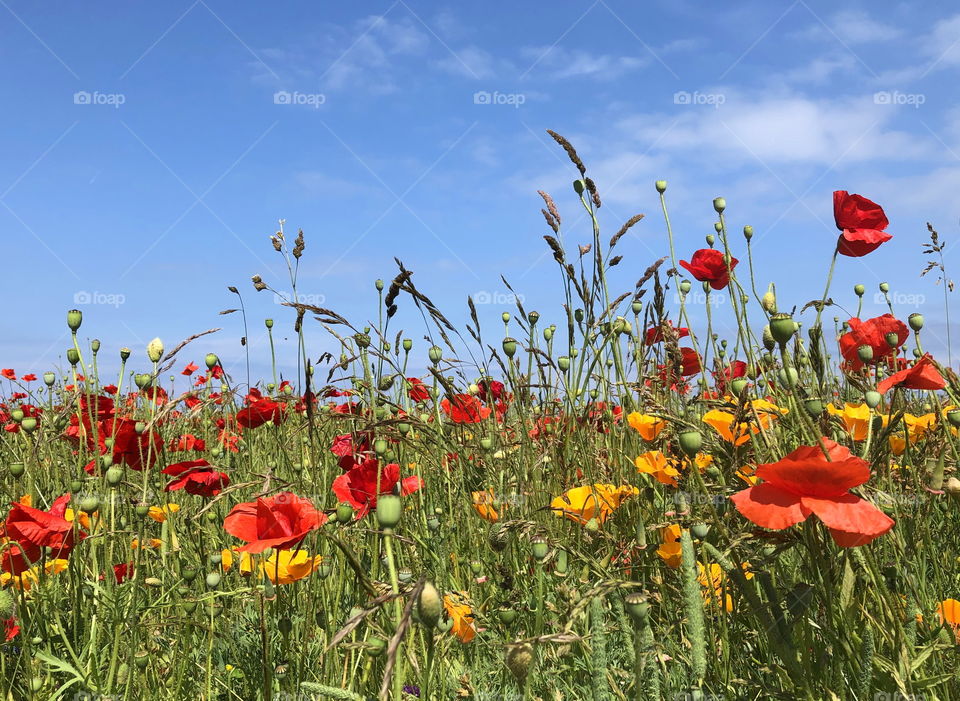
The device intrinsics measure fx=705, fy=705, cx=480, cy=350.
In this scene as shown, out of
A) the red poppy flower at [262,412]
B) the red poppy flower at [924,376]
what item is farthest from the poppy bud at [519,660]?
the red poppy flower at [262,412]

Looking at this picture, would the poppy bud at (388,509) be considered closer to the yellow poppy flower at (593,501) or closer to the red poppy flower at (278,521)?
the red poppy flower at (278,521)

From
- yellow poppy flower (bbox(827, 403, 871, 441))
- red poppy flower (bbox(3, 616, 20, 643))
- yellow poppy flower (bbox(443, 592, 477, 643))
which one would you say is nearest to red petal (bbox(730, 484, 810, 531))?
yellow poppy flower (bbox(443, 592, 477, 643))

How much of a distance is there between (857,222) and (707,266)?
1.30 feet

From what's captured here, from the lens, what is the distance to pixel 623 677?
150 cm

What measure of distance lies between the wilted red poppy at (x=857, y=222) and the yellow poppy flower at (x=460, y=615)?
1.21 meters

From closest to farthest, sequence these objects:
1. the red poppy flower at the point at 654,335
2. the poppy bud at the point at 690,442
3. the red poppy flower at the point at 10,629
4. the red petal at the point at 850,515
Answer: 1. the red petal at the point at 850,515
2. the poppy bud at the point at 690,442
3. the red poppy flower at the point at 10,629
4. the red poppy flower at the point at 654,335

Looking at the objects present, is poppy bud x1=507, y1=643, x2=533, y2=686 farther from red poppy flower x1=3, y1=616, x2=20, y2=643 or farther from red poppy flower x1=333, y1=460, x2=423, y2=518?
red poppy flower x1=3, y1=616, x2=20, y2=643

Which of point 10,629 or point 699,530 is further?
point 10,629

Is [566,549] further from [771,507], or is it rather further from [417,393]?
[417,393]

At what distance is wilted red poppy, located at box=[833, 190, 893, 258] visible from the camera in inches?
65.1

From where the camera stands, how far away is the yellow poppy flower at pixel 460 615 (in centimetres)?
142

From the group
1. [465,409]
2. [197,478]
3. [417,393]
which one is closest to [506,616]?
[465,409]

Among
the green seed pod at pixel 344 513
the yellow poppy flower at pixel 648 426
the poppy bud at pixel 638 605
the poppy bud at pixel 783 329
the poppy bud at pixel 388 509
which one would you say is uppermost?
the poppy bud at pixel 783 329

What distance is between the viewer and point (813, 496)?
3.34 ft
